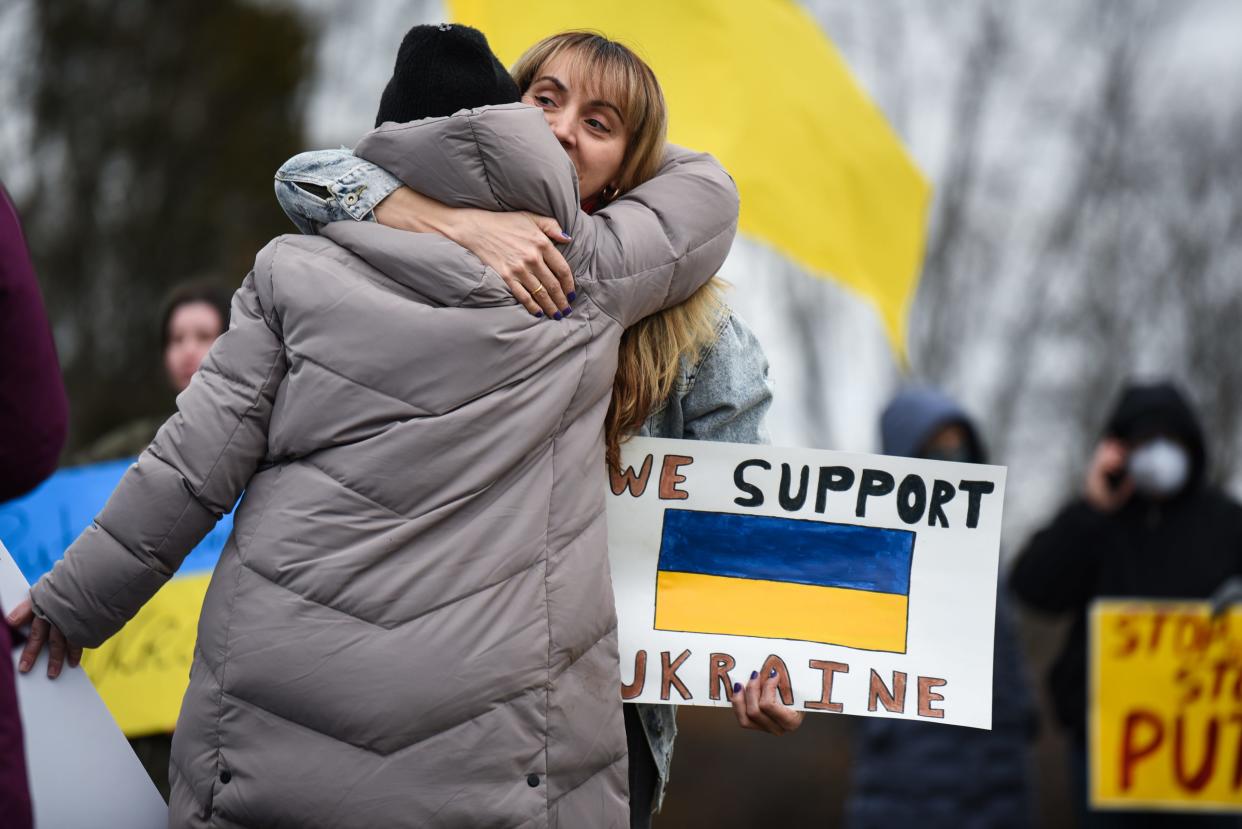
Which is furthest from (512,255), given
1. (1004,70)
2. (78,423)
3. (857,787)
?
(1004,70)

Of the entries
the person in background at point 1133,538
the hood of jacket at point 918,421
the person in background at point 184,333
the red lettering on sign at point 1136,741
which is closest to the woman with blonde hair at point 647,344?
the person in background at point 184,333

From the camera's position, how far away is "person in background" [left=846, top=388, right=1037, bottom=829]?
18.3 ft

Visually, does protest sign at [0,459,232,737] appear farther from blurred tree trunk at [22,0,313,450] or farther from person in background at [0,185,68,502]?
blurred tree trunk at [22,0,313,450]

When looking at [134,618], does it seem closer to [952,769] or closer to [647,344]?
[647,344]

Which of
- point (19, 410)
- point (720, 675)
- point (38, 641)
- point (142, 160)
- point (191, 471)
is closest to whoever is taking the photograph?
point (19, 410)

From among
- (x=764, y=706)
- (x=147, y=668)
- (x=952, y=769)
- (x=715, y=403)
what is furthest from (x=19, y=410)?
(x=952, y=769)

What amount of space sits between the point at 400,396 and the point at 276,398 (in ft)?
0.78

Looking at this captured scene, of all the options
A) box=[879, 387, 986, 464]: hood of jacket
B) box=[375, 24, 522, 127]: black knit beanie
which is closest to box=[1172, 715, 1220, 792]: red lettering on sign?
box=[879, 387, 986, 464]: hood of jacket

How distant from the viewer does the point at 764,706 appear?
294cm

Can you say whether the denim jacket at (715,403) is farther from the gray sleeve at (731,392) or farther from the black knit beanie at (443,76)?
the black knit beanie at (443,76)

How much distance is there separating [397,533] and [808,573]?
100 centimetres

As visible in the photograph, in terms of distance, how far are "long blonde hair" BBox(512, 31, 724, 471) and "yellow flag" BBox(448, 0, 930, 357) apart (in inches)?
43.8

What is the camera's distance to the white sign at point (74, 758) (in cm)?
274

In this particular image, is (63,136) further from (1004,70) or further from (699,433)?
(699,433)
